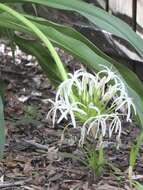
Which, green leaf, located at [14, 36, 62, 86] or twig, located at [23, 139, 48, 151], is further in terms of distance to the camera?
twig, located at [23, 139, 48, 151]

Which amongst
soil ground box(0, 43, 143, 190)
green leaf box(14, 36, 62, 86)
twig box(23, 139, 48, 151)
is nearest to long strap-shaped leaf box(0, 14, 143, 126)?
green leaf box(14, 36, 62, 86)

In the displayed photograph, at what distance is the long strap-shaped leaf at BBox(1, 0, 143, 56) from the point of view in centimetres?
166

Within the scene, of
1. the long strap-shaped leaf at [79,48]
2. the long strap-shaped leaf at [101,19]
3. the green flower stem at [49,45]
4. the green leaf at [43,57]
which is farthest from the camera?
the green leaf at [43,57]

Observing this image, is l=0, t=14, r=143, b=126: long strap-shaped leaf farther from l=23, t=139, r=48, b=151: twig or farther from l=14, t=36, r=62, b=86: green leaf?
l=23, t=139, r=48, b=151: twig

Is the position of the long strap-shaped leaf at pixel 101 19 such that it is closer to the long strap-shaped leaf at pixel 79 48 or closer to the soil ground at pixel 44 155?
the long strap-shaped leaf at pixel 79 48

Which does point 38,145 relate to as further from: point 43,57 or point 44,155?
point 43,57

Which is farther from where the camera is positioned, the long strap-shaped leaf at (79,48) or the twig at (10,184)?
the twig at (10,184)

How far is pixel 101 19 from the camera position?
1.69 metres

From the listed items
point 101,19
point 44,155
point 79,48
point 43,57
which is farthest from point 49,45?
point 44,155

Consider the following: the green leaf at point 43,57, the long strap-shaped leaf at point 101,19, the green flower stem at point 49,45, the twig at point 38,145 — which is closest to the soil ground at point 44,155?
the twig at point 38,145

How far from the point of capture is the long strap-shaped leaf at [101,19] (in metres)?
1.66

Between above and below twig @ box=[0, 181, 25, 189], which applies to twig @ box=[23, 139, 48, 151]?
above

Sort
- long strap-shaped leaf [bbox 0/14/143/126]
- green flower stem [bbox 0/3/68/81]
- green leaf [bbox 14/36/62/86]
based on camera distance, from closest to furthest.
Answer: green flower stem [bbox 0/3/68/81], long strap-shaped leaf [bbox 0/14/143/126], green leaf [bbox 14/36/62/86]

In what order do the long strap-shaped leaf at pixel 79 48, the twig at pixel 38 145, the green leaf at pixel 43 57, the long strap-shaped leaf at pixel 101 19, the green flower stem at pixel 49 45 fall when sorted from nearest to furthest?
the green flower stem at pixel 49 45 < the long strap-shaped leaf at pixel 79 48 < the long strap-shaped leaf at pixel 101 19 < the green leaf at pixel 43 57 < the twig at pixel 38 145
